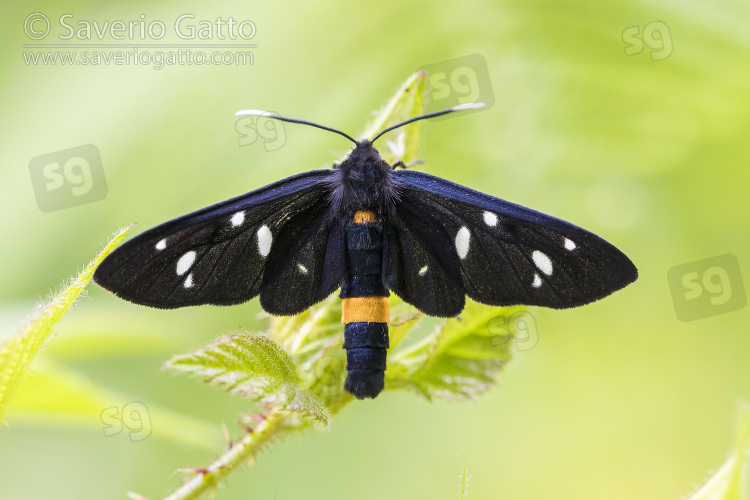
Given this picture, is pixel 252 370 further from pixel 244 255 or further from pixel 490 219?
pixel 490 219

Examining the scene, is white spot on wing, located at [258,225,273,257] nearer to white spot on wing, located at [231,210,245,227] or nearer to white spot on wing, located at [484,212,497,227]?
white spot on wing, located at [231,210,245,227]

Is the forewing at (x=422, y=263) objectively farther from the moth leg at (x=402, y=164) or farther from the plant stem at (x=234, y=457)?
the plant stem at (x=234, y=457)

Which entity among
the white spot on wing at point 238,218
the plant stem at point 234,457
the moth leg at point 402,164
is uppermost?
the moth leg at point 402,164

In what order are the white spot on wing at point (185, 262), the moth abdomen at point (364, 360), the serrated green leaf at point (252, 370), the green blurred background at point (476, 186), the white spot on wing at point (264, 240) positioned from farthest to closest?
the green blurred background at point (476, 186) → the white spot on wing at point (264, 240) → the white spot on wing at point (185, 262) → the moth abdomen at point (364, 360) → the serrated green leaf at point (252, 370)

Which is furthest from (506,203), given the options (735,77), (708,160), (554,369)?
(554,369)

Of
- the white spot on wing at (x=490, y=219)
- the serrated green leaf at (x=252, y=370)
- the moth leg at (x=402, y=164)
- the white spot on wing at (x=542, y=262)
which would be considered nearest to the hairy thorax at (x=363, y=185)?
the moth leg at (x=402, y=164)

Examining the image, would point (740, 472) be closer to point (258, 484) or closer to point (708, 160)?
point (708, 160)
